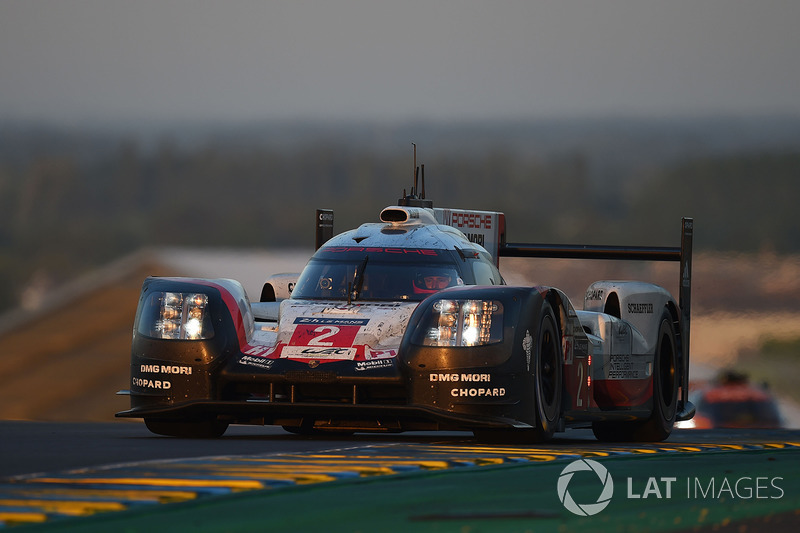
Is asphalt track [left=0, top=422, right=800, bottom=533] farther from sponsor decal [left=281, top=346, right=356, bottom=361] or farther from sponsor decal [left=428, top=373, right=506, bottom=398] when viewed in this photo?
sponsor decal [left=281, top=346, right=356, bottom=361]

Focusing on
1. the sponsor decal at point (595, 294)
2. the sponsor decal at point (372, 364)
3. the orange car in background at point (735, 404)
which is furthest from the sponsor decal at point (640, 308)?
the orange car in background at point (735, 404)

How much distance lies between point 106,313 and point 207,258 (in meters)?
8.16

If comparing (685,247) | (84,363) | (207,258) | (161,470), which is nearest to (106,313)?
(84,363)

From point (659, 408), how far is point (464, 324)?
389 centimetres

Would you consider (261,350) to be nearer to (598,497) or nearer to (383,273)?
(383,273)

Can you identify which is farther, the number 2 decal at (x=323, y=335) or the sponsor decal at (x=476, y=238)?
the sponsor decal at (x=476, y=238)

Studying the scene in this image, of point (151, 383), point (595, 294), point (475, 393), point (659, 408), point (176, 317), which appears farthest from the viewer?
point (595, 294)

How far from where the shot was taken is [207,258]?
3425 centimetres

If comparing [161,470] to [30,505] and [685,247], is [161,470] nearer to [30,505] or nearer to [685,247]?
[30,505]

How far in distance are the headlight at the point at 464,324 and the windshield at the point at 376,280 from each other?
47.8 inches

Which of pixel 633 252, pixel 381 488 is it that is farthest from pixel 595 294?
pixel 381 488

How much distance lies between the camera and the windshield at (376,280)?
12602 millimetres

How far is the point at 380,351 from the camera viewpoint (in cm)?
1140

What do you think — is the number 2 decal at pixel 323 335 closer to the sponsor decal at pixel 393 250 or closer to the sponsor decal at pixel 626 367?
the sponsor decal at pixel 393 250
